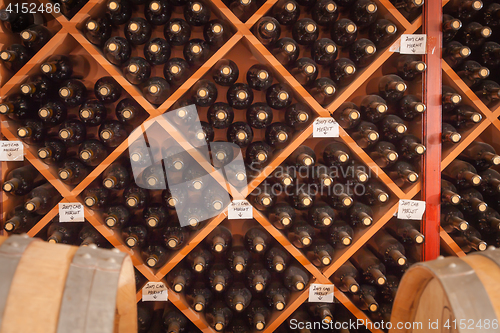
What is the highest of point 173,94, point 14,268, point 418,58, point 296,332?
point 418,58

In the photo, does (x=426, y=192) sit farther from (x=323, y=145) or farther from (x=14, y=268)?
(x=14, y=268)

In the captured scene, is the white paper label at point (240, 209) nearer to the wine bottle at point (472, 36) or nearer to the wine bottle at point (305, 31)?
the wine bottle at point (305, 31)

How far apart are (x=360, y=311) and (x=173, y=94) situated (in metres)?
1.23

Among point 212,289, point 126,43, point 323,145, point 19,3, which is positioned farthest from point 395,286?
point 19,3

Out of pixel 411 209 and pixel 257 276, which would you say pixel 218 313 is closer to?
pixel 257 276

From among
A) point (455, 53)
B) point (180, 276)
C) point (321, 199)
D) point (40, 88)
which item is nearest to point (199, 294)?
point (180, 276)

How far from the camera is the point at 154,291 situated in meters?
1.17

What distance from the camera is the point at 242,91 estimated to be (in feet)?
3.61

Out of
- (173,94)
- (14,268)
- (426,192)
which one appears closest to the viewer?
(14,268)

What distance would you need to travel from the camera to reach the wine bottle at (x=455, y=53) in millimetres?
1150

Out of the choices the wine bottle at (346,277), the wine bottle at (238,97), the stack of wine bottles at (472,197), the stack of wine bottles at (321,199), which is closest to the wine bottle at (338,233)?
the stack of wine bottles at (321,199)

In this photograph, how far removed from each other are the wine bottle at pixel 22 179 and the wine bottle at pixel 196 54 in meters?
0.88

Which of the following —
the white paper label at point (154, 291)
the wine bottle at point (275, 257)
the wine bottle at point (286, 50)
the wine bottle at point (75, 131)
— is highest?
the wine bottle at point (286, 50)

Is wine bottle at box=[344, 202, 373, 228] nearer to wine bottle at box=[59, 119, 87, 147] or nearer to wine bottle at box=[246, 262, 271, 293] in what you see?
wine bottle at box=[246, 262, 271, 293]
